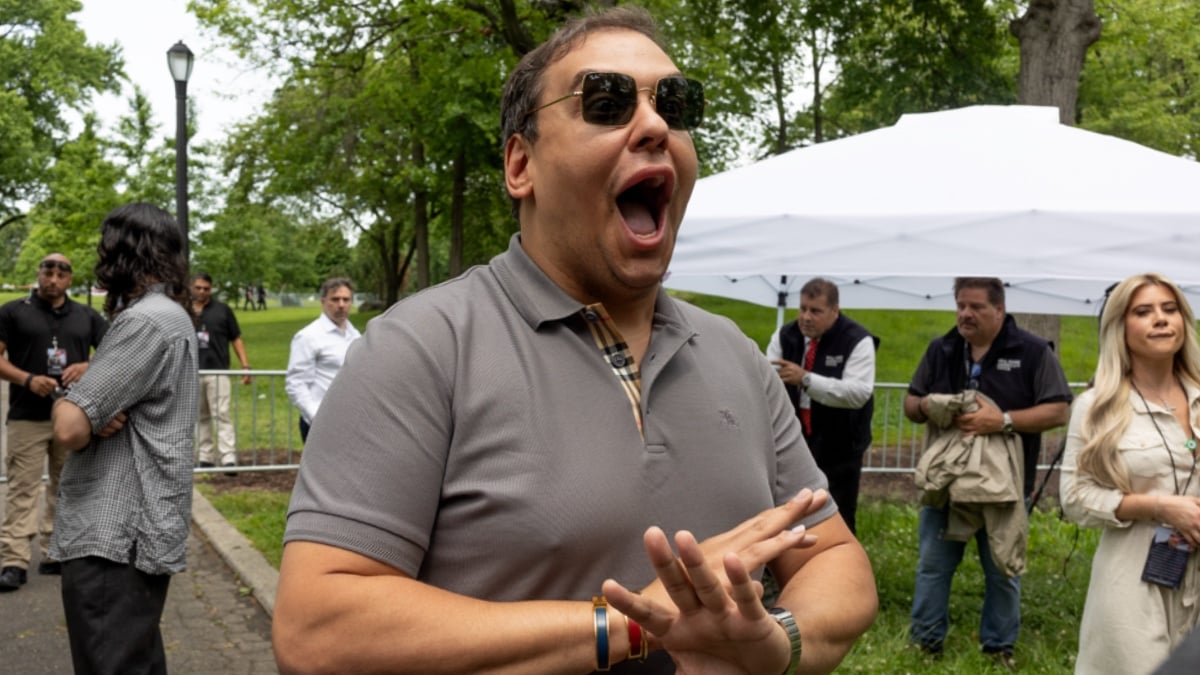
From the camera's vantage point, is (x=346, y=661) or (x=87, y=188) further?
(x=87, y=188)

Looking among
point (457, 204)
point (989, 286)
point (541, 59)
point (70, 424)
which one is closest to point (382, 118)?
point (457, 204)

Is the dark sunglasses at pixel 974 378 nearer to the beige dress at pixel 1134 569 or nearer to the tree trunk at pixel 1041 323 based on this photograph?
the beige dress at pixel 1134 569

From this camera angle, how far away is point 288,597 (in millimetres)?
1579

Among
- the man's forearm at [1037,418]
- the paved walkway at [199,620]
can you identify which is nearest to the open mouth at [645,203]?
the paved walkway at [199,620]

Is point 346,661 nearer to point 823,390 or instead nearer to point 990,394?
point 990,394

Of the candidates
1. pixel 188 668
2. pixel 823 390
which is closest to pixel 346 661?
pixel 188 668

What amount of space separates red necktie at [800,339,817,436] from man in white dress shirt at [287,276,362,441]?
3370 mm

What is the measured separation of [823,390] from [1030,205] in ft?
6.55

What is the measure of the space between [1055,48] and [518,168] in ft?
33.4

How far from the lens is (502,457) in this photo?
5.38 feet

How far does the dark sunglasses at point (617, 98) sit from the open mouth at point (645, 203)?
0.38 ft

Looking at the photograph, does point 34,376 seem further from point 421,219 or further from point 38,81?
point 38,81

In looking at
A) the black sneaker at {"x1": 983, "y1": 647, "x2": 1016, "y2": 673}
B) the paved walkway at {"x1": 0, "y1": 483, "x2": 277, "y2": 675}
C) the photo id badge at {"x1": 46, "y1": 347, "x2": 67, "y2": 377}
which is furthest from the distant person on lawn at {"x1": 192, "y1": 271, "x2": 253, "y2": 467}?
the black sneaker at {"x1": 983, "y1": 647, "x2": 1016, "y2": 673}

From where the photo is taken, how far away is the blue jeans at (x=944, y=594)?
6105 mm
